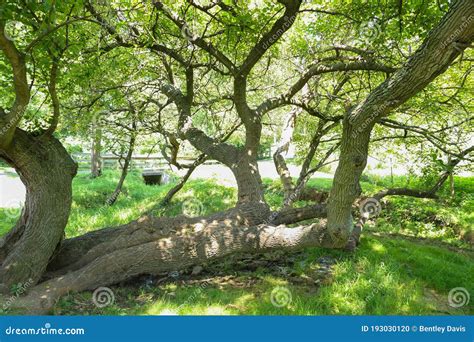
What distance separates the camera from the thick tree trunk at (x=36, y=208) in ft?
16.9

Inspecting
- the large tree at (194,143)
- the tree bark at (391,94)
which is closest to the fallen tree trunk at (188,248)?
the large tree at (194,143)

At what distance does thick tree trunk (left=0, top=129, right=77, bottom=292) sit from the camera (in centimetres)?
515

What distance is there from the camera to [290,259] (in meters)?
6.54

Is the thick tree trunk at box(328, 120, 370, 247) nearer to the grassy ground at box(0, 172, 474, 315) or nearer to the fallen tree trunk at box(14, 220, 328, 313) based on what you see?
the fallen tree trunk at box(14, 220, 328, 313)

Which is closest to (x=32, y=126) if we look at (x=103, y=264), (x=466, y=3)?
(x=103, y=264)

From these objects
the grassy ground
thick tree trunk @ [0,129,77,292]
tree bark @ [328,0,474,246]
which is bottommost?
the grassy ground

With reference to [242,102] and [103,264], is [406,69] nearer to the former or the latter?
[242,102]

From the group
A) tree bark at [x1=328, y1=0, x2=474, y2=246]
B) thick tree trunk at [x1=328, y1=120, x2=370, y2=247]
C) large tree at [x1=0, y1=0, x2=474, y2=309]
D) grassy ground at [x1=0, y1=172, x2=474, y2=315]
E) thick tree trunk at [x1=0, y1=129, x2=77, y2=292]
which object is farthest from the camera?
thick tree trunk at [x1=0, y1=129, x2=77, y2=292]

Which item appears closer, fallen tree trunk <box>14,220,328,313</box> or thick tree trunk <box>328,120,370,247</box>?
thick tree trunk <box>328,120,370,247</box>

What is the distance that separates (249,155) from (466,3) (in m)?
4.25

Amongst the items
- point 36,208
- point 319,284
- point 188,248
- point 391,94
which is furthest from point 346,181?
point 36,208

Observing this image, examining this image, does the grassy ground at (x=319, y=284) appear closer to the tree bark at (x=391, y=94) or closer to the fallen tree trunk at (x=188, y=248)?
the fallen tree trunk at (x=188, y=248)

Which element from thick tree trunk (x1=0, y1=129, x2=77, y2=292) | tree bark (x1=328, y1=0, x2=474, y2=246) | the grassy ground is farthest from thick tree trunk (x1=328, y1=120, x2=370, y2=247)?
thick tree trunk (x1=0, y1=129, x2=77, y2=292)

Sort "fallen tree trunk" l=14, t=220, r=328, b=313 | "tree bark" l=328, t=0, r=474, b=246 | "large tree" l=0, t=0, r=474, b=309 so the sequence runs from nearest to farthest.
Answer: "tree bark" l=328, t=0, r=474, b=246, "large tree" l=0, t=0, r=474, b=309, "fallen tree trunk" l=14, t=220, r=328, b=313
